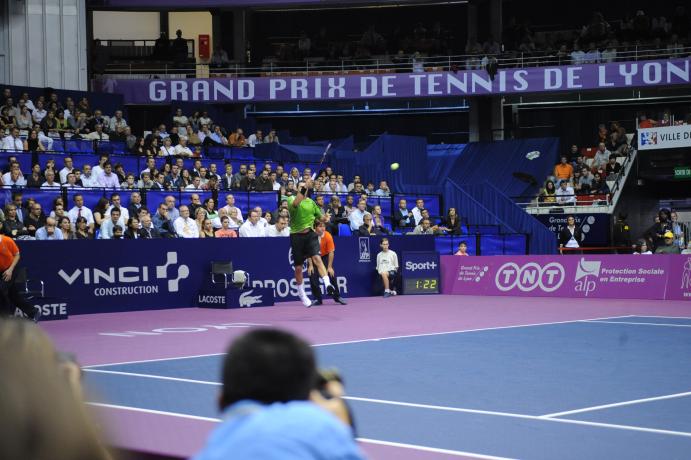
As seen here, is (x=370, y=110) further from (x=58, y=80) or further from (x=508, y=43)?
(x=58, y=80)

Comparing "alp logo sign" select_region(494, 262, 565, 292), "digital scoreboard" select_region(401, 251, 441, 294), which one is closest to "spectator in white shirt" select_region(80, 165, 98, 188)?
"digital scoreboard" select_region(401, 251, 441, 294)

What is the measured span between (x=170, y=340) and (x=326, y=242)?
25.5ft

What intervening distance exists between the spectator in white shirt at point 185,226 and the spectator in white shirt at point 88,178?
2.83m

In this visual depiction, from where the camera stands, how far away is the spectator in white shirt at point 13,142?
24500 millimetres

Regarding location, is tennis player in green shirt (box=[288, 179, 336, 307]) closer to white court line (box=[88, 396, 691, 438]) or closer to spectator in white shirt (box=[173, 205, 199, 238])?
spectator in white shirt (box=[173, 205, 199, 238])

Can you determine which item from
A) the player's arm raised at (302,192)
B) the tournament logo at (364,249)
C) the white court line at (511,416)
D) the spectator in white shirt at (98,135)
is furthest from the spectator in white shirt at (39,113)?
the white court line at (511,416)

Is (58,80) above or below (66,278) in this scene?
above

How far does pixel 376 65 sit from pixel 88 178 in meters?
18.1

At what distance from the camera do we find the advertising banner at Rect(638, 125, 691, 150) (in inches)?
1312

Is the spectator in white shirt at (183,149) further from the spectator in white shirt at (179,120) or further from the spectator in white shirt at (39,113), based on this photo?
the spectator in white shirt at (39,113)

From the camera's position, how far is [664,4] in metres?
42.0

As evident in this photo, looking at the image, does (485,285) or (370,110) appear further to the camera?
(370,110)

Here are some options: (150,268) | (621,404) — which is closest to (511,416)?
(621,404)

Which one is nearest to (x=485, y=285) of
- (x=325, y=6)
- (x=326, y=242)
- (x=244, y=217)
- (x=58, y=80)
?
(x=326, y=242)
